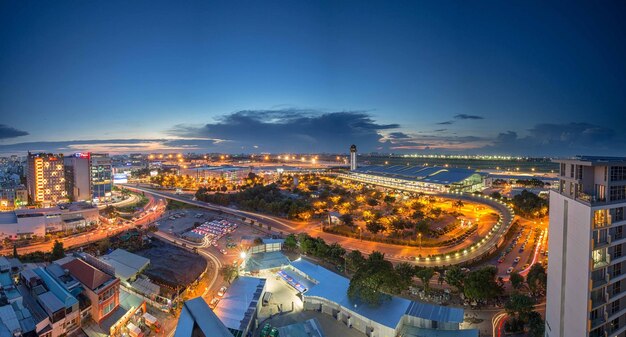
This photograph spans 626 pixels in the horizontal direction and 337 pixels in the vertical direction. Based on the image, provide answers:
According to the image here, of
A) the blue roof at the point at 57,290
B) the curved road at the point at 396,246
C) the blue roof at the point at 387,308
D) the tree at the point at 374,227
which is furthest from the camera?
the tree at the point at 374,227

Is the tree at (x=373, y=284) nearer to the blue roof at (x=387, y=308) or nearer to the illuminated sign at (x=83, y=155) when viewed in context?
the blue roof at (x=387, y=308)

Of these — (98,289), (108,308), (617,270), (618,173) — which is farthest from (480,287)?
(98,289)

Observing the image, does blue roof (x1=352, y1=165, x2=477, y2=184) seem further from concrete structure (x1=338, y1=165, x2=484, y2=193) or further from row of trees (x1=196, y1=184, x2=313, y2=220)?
row of trees (x1=196, y1=184, x2=313, y2=220)

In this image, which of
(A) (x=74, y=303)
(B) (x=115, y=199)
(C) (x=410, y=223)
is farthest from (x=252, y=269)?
(B) (x=115, y=199)

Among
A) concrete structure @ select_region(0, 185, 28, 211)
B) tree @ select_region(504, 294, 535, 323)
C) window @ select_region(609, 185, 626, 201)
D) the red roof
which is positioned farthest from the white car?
concrete structure @ select_region(0, 185, 28, 211)

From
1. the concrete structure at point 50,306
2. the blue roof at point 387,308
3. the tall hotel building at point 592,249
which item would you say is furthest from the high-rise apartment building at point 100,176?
the tall hotel building at point 592,249

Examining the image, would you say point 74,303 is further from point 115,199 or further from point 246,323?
point 115,199
